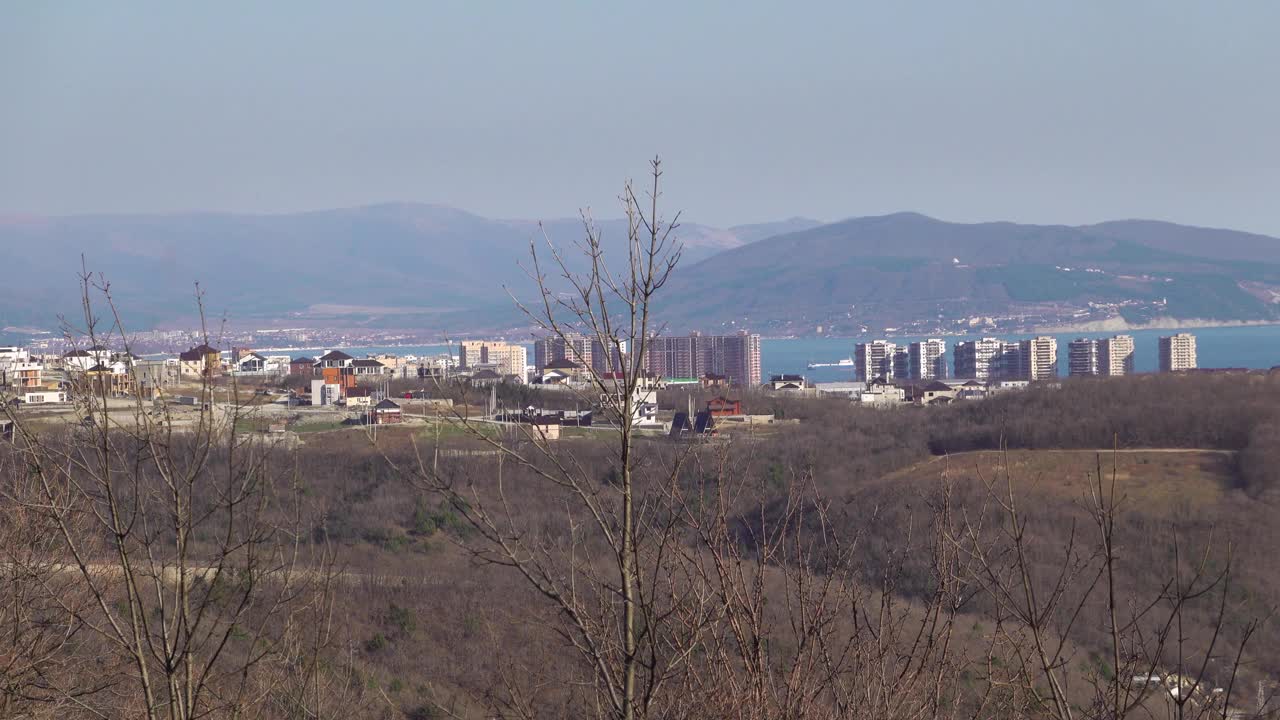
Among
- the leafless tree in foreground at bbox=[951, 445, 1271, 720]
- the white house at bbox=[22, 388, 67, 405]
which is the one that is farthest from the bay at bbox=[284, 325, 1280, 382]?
the white house at bbox=[22, 388, 67, 405]

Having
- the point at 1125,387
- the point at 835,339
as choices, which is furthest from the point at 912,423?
the point at 835,339

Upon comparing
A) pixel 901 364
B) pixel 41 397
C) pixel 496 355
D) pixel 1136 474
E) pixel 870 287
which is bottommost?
pixel 1136 474

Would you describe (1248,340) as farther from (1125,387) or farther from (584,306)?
(584,306)

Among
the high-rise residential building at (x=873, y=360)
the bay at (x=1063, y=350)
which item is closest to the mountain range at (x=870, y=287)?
the bay at (x=1063, y=350)

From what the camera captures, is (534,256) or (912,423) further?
(912,423)

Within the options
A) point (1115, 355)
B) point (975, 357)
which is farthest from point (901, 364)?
point (1115, 355)

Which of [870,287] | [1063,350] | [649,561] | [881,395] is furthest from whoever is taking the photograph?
[870,287]

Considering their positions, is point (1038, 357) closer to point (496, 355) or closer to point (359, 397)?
point (496, 355)
